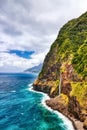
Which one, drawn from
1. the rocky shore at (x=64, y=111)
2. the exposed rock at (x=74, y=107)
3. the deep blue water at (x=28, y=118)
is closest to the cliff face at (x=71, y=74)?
the exposed rock at (x=74, y=107)

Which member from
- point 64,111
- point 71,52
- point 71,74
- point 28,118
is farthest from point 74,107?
point 71,52

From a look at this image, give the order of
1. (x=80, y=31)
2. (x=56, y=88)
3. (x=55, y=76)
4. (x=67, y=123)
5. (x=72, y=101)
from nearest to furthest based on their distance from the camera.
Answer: (x=67, y=123) < (x=72, y=101) < (x=56, y=88) < (x=55, y=76) < (x=80, y=31)

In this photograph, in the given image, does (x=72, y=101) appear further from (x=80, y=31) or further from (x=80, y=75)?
(x=80, y=31)

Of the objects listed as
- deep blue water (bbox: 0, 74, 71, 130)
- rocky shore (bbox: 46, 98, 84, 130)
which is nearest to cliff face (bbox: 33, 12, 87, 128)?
rocky shore (bbox: 46, 98, 84, 130)

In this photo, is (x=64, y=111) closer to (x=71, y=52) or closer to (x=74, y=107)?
(x=74, y=107)

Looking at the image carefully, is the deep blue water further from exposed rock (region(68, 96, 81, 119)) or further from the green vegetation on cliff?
the green vegetation on cliff

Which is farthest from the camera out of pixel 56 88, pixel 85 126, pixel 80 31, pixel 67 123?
pixel 80 31

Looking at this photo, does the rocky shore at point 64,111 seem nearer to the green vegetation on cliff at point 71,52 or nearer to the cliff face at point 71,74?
the cliff face at point 71,74

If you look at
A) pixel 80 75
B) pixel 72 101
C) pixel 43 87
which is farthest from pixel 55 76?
pixel 72 101

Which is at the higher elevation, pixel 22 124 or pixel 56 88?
pixel 56 88
